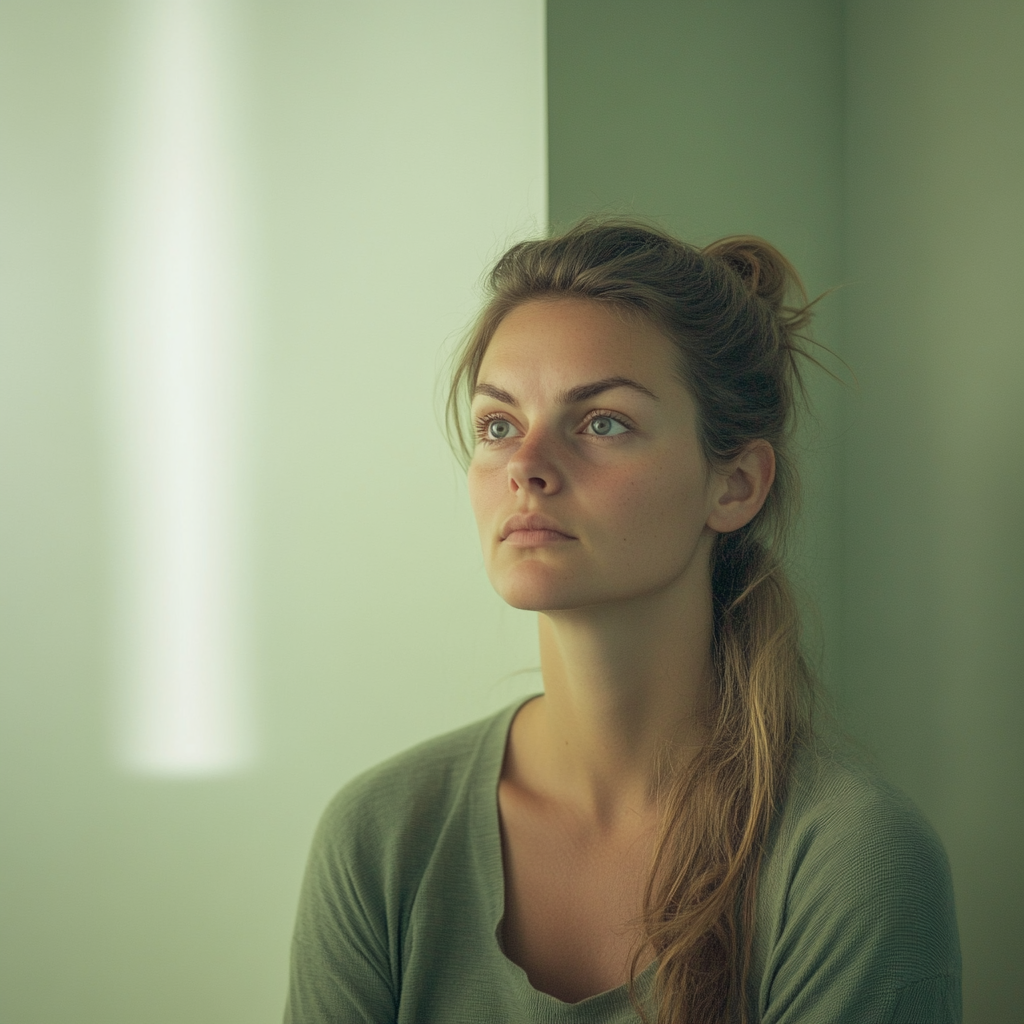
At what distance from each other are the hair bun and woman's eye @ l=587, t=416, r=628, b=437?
0.89ft

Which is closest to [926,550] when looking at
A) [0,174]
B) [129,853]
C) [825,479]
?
[825,479]

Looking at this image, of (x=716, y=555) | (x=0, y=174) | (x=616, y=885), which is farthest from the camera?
(x=0, y=174)

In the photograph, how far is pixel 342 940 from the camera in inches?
42.3

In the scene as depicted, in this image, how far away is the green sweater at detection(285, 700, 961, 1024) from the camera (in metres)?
0.90

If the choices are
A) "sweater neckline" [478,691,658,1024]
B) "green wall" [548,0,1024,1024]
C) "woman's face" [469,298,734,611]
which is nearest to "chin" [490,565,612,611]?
"woman's face" [469,298,734,611]

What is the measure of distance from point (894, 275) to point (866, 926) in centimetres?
85

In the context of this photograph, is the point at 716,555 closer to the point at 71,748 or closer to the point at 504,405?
the point at 504,405

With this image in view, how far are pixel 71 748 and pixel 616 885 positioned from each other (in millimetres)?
724

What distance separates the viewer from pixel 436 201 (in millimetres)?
1333

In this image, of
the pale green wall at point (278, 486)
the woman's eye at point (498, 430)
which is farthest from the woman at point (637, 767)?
the pale green wall at point (278, 486)

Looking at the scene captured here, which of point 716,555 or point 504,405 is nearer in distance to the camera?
point 504,405

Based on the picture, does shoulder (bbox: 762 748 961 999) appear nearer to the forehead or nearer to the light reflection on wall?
the forehead

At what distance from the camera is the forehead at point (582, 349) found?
103 centimetres

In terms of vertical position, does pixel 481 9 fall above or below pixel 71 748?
above
